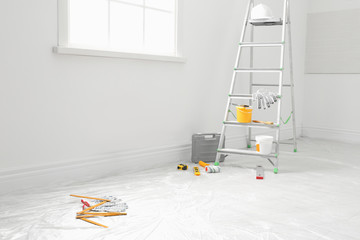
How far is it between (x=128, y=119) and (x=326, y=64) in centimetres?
296

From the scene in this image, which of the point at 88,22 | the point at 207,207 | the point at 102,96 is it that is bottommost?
the point at 207,207

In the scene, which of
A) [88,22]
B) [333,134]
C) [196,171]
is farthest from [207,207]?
[333,134]

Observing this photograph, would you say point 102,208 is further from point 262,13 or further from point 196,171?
point 262,13

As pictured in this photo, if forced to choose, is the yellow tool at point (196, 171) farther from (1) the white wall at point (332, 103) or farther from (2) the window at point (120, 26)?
(1) the white wall at point (332, 103)

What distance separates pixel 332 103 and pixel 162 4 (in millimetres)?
2711

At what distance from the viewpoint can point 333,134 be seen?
4.79 meters

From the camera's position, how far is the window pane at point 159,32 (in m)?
3.15

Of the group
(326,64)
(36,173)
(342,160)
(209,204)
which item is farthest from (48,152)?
(326,64)

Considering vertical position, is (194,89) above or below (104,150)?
above

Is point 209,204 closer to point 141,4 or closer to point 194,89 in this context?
point 194,89

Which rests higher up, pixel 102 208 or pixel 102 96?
pixel 102 96

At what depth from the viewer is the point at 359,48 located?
453 centimetres

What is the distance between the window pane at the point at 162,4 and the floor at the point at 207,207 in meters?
1.35

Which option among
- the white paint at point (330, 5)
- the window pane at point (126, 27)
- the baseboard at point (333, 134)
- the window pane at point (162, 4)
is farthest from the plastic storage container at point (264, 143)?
the white paint at point (330, 5)
